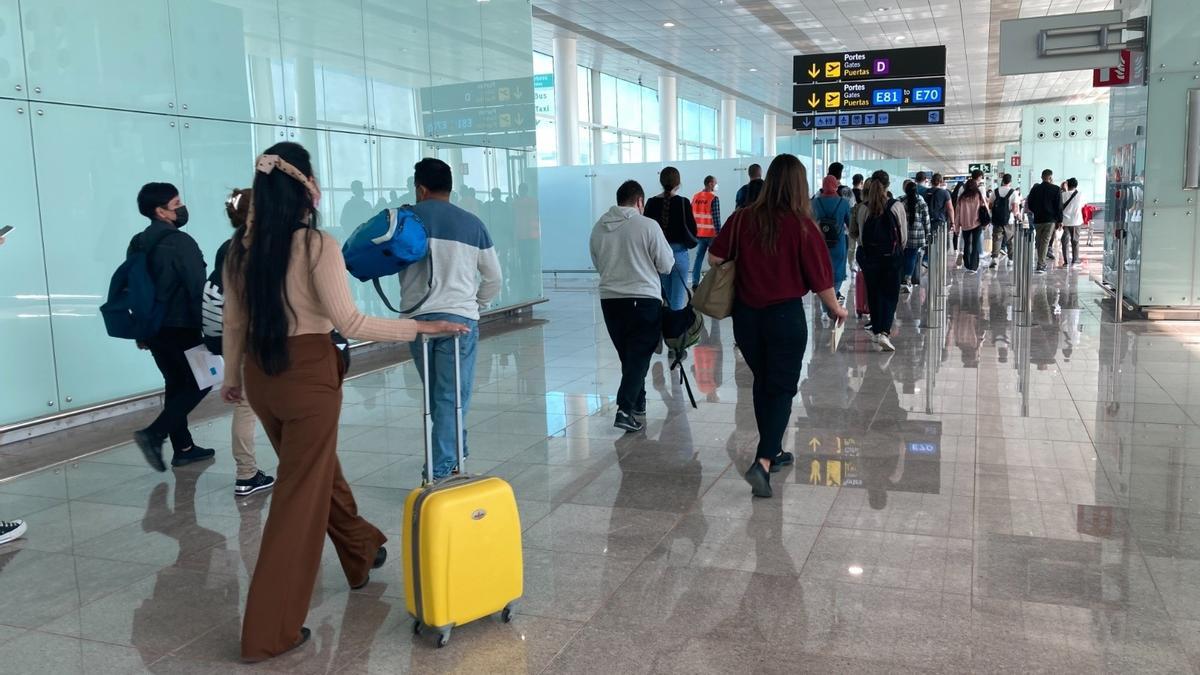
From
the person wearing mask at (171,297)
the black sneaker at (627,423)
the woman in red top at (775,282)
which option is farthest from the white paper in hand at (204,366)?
the woman in red top at (775,282)

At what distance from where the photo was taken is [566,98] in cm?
2206

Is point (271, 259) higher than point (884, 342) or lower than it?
higher

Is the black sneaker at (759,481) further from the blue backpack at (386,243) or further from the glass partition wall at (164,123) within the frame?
the glass partition wall at (164,123)

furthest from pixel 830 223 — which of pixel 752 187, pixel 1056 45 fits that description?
pixel 1056 45

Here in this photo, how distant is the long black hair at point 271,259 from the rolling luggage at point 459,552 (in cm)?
69

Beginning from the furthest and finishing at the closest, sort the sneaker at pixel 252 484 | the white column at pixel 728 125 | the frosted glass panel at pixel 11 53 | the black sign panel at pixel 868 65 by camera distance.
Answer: the white column at pixel 728 125 < the black sign panel at pixel 868 65 < the frosted glass panel at pixel 11 53 < the sneaker at pixel 252 484

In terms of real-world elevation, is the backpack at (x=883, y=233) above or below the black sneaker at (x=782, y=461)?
above

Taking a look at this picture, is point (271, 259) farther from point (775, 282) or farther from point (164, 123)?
point (164, 123)

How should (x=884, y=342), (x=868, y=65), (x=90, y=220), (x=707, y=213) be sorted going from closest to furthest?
(x=90, y=220) → (x=884, y=342) → (x=707, y=213) → (x=868, y=65)

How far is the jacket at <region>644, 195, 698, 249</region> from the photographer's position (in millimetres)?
9164

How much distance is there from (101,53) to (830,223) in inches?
265

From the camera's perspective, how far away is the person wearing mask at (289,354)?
3.16 meters

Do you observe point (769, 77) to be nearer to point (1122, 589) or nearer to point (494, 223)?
point (494, 223)

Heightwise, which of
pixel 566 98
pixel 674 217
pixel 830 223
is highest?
pixel 566 98
